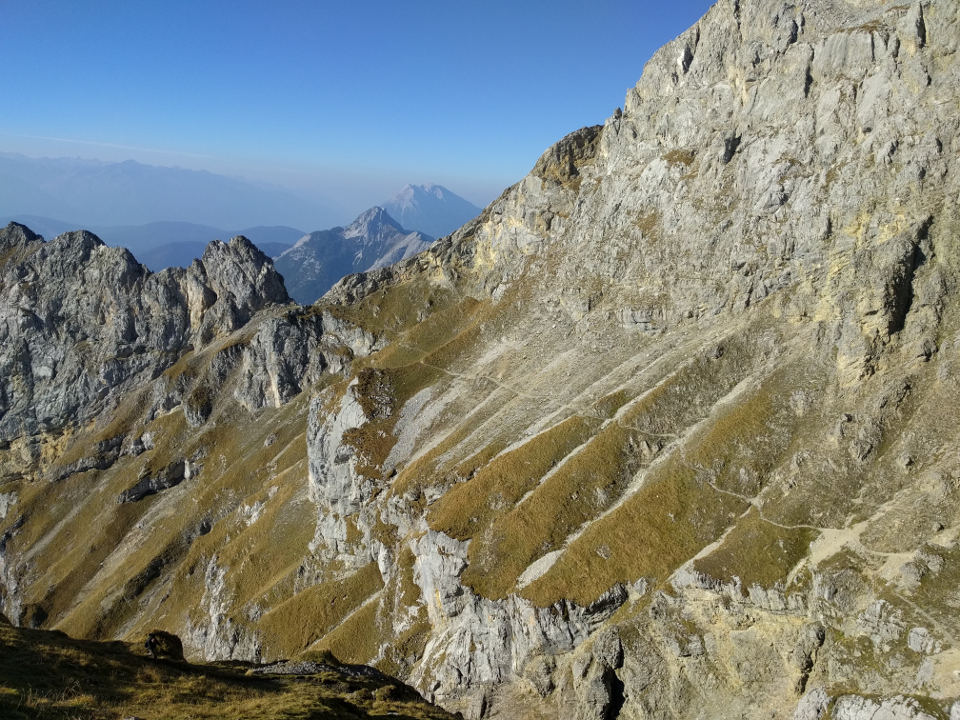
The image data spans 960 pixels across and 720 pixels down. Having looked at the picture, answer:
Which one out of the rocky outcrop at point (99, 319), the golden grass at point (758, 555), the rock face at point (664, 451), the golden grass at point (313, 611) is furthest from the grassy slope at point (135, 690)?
the rocky outcrop at point (99, 319)

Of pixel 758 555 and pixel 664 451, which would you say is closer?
pixel 758 555

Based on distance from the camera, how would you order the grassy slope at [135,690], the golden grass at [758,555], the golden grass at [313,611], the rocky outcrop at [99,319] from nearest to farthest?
the grassy slope at [135,690] < the golden grass at [758,555] < the golden grass at [313,611] < the rocky outcrop at [99,319]

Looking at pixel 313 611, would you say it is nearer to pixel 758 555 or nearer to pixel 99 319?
pixel 758 555

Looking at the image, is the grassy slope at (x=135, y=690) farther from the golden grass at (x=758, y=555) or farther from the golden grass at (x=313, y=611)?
the golden grass at (x=313, y=611)

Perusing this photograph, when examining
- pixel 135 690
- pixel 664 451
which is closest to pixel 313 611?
pixel 664 451

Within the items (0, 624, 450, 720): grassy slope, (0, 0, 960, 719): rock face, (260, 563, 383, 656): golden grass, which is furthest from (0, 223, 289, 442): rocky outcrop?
(0, 624, 450, 720): grassy slope
